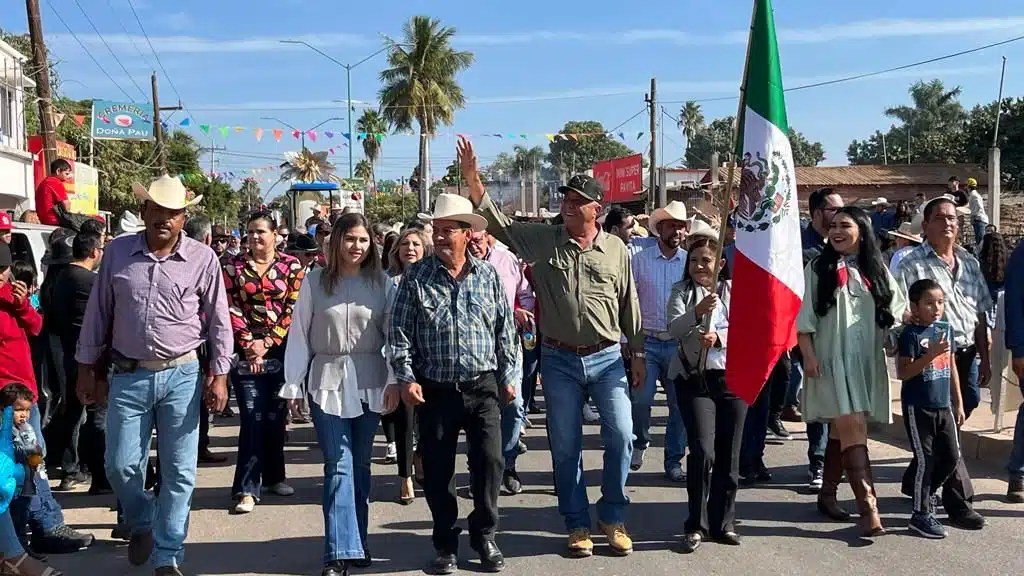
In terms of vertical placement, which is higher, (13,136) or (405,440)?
(13,136)

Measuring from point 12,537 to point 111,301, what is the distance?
1.34 metres

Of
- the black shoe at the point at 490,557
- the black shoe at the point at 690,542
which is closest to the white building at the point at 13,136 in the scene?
the black shoe at the point at 490,557

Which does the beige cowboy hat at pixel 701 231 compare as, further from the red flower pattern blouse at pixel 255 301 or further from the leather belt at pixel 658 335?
the red flower pattern blouse at pixel 255 301

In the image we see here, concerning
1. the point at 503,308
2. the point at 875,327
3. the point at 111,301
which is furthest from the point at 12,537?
the point at 875,327

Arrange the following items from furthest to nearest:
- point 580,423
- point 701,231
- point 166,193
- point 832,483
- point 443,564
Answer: point 832,483 < point 701,231 < point 580,423 < point 443,564 < point 166,193

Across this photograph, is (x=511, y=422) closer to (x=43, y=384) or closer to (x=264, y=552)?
(x=264, y=552)

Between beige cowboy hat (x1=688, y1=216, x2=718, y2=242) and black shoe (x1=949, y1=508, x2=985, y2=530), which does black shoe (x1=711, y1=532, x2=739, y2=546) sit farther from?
beige cowboy hat (x1=688, y1=216, x2=718, y2=242)

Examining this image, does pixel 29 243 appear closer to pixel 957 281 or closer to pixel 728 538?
pixel 728 538

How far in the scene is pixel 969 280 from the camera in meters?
6.80

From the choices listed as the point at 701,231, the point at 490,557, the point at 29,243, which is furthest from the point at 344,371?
the point at 29,243

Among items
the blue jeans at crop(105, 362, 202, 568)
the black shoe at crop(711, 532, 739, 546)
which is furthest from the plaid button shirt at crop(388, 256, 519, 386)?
the black shoe at crop(711, 532, 739, 546)

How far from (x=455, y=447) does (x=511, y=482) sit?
1.84m

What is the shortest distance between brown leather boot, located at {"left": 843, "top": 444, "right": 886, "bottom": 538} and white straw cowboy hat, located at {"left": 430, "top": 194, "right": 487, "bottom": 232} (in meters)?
2.66

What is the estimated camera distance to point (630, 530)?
6.13 metres
